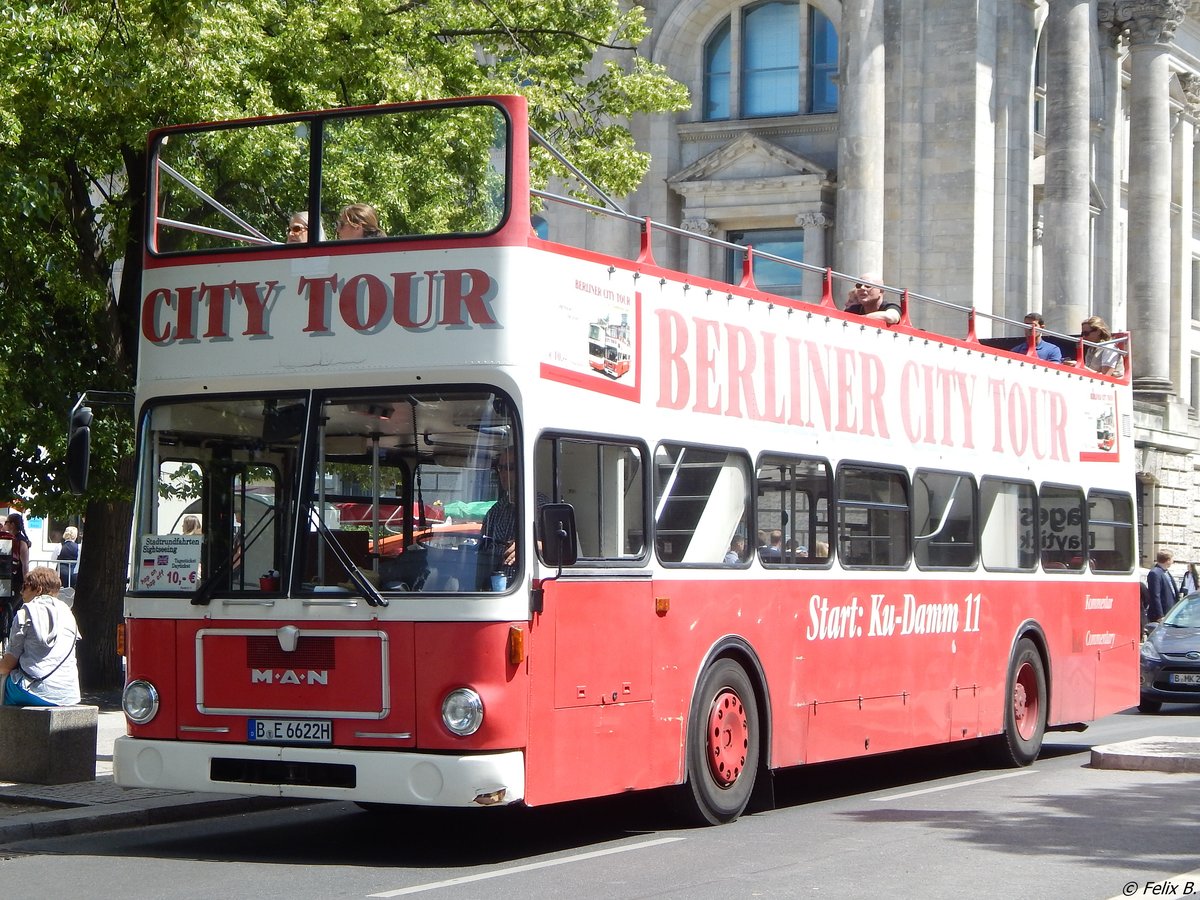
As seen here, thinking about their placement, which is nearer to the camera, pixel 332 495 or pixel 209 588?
pixel 332 495

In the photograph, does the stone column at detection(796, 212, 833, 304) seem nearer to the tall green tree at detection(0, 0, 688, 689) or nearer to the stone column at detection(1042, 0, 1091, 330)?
the stone column at detection(1042, 0, 1091, 330)

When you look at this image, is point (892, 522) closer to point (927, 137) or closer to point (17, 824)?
point (17, 824)

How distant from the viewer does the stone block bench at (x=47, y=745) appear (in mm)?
12750

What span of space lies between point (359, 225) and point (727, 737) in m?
3.81

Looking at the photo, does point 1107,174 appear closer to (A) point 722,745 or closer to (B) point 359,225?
(A) point 722,745

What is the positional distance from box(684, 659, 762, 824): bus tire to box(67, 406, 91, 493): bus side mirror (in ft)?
12.2

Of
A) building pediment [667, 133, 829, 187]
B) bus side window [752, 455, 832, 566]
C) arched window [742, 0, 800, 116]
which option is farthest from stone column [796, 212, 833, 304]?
bus side window [752, 455, 832, 566]

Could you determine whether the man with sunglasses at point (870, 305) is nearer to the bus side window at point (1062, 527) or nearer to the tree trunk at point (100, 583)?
the bus side window at point (1062, 527)

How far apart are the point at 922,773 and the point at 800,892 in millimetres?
6715

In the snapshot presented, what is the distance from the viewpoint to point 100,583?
64.9 feet

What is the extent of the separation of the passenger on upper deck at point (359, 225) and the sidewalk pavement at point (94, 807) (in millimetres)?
3934

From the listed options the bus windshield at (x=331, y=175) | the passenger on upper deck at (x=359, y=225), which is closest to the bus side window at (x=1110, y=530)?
the bus windshield at (x=331, y=175)

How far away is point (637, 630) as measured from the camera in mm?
10680

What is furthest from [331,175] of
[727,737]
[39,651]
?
[727,737]
